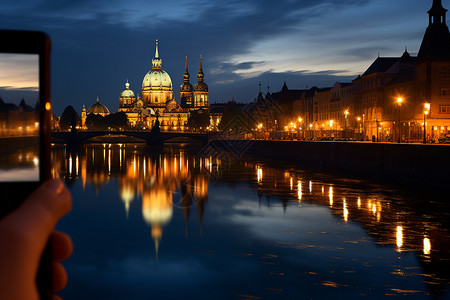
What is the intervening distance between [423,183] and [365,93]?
164 feet

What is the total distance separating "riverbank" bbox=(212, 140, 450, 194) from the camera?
3866cm

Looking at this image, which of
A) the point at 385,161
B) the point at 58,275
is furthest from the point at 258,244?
the point at 385,161

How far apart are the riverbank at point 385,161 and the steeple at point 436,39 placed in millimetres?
16955

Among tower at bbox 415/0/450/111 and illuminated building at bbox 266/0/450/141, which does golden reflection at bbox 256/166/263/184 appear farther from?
tower at bbox 415/0/450/111

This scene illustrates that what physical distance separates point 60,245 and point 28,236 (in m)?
0.32

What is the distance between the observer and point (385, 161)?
47844mm

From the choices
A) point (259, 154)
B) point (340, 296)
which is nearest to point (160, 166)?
point (259, 154)

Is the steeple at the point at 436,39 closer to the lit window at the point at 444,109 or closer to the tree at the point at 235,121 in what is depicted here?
the lit window at the point at 444,109

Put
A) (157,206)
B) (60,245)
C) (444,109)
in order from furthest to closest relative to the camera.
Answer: (444,109) → (157,206) → (60,245)

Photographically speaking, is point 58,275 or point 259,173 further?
point 259,173

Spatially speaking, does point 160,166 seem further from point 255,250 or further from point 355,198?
point 255,250

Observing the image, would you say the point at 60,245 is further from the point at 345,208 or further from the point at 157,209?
the point at 157,209

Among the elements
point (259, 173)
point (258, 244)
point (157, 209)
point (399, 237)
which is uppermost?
point (259, 173)

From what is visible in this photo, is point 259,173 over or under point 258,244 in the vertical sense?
over
